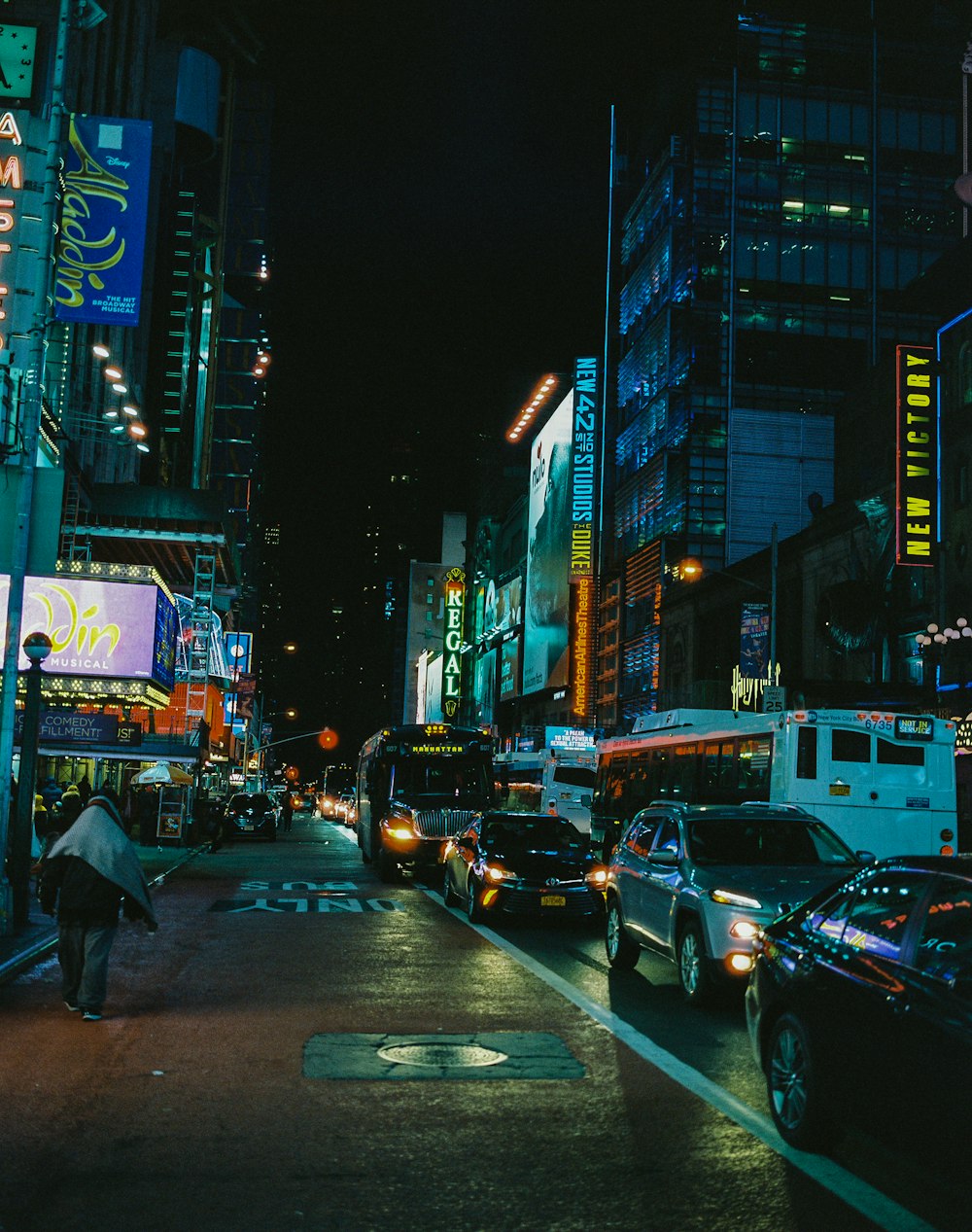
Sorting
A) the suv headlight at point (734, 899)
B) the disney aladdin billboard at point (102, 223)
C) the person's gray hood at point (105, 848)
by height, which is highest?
the disney aladdin billboard at point (102, 223)

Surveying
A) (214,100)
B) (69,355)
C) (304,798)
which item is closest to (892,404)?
(69,355)

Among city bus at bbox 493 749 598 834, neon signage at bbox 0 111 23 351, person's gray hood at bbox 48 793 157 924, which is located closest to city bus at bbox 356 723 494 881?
city bus at bbox 493 749 598 834

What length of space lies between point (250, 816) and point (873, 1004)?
151 ft

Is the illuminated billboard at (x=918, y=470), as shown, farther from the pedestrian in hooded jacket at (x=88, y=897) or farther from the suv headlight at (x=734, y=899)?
the pedestrian in hooded jacket at (x=88, y=897)

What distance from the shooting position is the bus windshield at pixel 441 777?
1125 inches

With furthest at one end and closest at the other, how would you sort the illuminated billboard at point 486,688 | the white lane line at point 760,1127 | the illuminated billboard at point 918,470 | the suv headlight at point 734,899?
1. the illuminated billboard at point 486,688
2. the illuminated billboard at point 918,470
3. the suv headlight at point 734,899
4. the white lane line at point 760,1127

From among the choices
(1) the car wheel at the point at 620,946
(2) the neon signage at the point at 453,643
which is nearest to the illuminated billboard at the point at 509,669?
(2) the neon signage at the point at 453,643

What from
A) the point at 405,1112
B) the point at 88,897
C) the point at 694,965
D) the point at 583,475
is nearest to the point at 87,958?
the point at 88,897

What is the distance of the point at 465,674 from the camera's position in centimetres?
12731

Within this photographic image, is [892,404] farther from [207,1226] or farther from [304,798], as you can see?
[304,798]

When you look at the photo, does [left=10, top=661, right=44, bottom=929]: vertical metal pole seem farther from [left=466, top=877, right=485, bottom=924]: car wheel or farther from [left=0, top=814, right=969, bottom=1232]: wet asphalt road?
[left=466, top=877, right=485, bottom=924]: car wheel

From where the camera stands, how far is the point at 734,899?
11.1 metres

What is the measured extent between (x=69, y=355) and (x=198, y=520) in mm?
12521

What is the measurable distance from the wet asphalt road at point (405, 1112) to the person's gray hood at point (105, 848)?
1.07m
